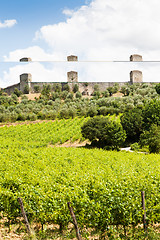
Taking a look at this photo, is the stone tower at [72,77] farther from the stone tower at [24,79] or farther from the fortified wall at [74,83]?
the stone tower at [24,79]

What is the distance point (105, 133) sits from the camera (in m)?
29.2

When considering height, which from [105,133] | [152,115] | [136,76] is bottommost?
[105,133]

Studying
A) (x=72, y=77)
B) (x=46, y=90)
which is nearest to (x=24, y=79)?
(x=46, y=90)

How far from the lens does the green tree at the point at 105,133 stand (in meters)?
28.3

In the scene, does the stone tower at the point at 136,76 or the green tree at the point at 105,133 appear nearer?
the green tree at the point at 105,133

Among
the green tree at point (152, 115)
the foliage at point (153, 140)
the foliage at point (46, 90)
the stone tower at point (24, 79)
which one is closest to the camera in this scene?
the foliage at point (153, 140)

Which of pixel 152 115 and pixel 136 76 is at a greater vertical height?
pixel 136 76

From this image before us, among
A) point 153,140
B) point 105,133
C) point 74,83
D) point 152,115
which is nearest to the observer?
point 153,140

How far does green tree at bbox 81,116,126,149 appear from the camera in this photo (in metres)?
28.3

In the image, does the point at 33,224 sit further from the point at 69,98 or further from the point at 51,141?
the point at 69,98

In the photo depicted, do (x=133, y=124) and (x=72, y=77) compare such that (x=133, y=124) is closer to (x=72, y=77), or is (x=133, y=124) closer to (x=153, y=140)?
(x=153, y=140)

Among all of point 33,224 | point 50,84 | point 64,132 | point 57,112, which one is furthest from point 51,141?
point 50,84

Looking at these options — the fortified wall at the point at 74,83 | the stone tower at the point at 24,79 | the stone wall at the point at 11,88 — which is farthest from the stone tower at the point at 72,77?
the stone wall at the point at 11,88

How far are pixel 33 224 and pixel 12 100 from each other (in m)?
59.7
